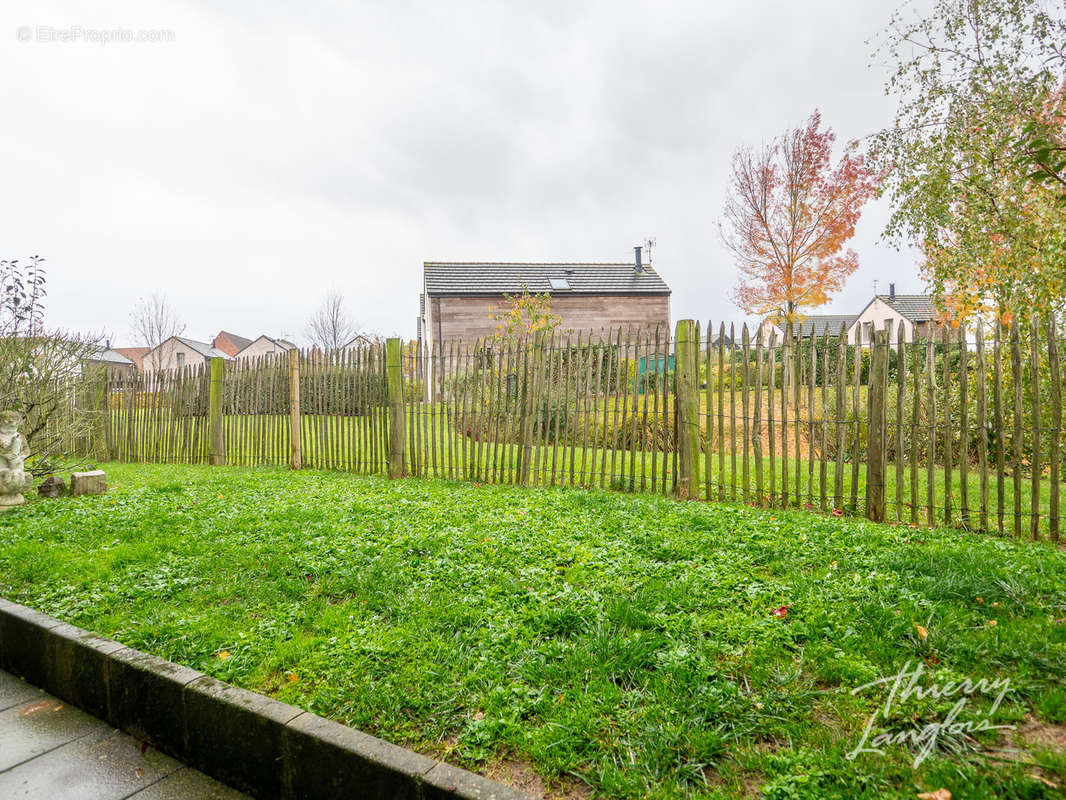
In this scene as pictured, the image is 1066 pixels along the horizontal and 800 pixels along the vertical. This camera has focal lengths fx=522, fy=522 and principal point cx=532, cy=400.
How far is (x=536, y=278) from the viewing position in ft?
88.7

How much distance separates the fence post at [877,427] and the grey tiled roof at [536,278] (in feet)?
68.5

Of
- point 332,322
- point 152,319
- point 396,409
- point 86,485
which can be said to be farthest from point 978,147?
point 152,319

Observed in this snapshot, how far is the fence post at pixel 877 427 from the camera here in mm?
4828

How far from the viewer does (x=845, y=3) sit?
27.9ft

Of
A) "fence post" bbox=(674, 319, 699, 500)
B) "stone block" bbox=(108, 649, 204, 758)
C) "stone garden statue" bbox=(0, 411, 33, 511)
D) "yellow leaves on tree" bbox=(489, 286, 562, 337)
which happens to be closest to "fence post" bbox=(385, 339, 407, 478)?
"fence post" bbox=(674, 319, 699, 500)

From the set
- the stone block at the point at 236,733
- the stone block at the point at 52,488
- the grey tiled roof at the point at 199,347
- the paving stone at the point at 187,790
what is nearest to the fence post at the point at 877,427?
the stone block at the point at 236,733

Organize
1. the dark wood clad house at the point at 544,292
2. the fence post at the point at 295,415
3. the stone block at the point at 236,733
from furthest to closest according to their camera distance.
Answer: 1. the dark wood clad house at the point at 544,292
2. the fence post at the point at 295,415
3. the stone block at the point at 236,733

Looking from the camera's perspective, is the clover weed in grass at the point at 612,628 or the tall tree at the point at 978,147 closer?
the clover weed in grass at the point at 612,628

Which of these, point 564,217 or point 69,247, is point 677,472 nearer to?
point 69,247

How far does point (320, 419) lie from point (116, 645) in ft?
20.8

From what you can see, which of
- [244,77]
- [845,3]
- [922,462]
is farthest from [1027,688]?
[244,77]

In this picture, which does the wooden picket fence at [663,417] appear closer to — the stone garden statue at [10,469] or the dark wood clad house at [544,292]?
the stone garden statue at [10,469]

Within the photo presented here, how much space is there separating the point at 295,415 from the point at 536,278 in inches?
780

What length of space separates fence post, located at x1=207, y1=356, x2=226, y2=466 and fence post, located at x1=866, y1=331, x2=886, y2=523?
10.3 metres
